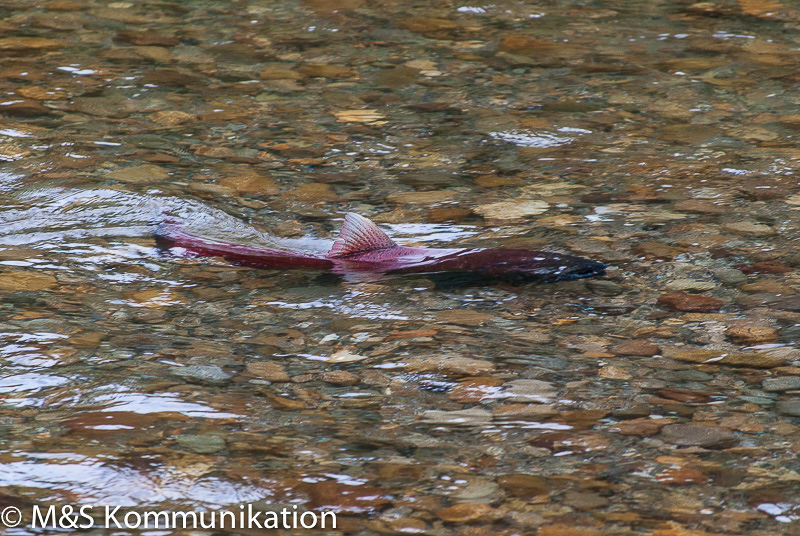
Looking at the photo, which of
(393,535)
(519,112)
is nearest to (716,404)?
(393,535)

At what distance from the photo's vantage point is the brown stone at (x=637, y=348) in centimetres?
377

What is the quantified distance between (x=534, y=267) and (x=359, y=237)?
2.54 ft

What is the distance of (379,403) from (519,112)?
3561mm

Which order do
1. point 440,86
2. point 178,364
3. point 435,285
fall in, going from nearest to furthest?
point 178,364 → point 435,285 → point 440,86

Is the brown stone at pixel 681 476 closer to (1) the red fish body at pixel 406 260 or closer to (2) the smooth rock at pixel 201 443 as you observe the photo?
(2) the smooth rock at pixel 201 443

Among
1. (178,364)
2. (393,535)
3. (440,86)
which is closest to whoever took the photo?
(393,535)

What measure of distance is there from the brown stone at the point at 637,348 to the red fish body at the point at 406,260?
1.95 ft

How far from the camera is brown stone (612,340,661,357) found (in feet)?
12.4

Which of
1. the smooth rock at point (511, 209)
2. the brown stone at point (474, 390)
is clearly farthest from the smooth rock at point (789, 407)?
the smooth rock at point (511, 209)

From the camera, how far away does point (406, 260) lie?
448 cm

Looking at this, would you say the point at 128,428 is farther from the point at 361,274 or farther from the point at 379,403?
the point at 361,274

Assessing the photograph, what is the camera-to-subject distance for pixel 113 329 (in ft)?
12.8

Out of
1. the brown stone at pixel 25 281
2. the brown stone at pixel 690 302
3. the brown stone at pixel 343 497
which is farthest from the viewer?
the brown stone at pixel 25 281

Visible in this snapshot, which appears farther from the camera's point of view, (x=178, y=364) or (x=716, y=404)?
(x=178, y=364)
